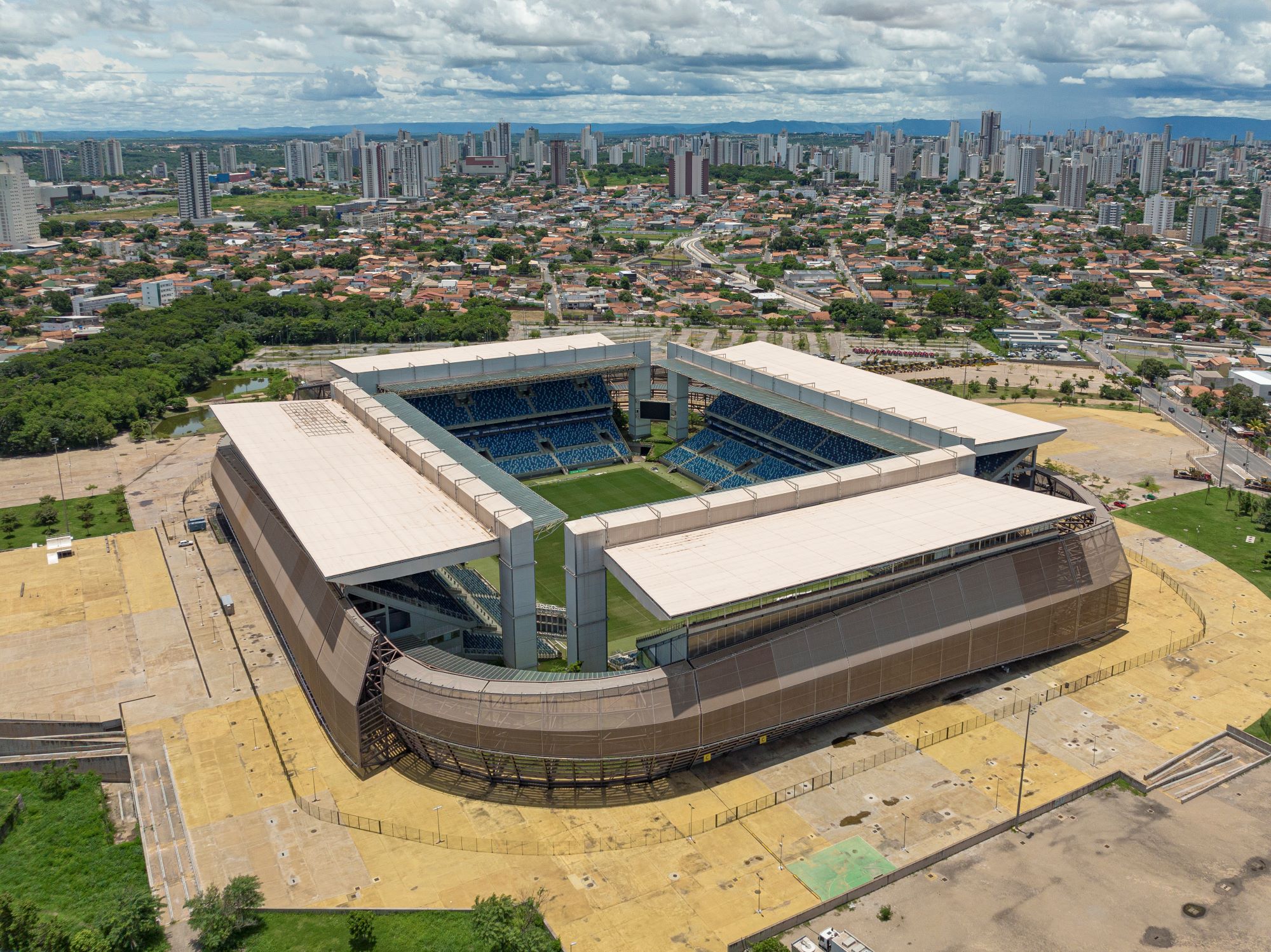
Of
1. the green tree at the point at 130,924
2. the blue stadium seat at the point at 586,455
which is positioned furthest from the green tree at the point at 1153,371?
the green tree at the point at 130,924

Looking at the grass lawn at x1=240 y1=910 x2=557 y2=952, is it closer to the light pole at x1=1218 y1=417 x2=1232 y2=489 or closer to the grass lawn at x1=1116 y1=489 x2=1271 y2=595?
the grass lawn at x1=1116 y1=489 x2=1271 y2=595

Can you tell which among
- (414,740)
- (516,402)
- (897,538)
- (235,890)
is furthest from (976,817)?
(516,402)

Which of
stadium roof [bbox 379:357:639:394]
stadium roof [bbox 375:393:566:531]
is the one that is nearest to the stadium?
stadium roof [bbox 375:393:566:531]

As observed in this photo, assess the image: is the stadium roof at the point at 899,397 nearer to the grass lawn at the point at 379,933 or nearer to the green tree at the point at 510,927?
the green tree at the point at 510,927

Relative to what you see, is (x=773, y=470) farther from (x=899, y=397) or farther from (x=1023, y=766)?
(x=1023, y=766)

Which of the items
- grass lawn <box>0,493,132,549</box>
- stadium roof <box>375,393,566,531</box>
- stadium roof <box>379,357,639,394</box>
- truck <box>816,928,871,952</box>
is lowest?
truck <box>816,928,871,952</box>

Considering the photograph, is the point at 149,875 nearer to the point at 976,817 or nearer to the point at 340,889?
the point at 340,889
